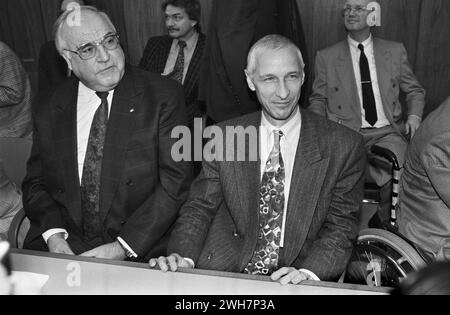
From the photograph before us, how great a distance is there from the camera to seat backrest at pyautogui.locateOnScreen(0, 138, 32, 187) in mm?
2502

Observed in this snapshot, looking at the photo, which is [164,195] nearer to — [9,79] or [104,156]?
[104,156]

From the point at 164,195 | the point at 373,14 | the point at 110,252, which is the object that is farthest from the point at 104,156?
the point at 373,14

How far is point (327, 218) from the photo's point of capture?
81.0 inches

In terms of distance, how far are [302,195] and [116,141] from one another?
85 centimetres

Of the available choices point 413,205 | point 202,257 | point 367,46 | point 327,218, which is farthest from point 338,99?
point 202,257

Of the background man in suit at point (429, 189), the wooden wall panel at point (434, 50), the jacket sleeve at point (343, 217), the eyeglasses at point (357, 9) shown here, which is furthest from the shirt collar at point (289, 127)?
the wooden wall panel at point (434, 50)

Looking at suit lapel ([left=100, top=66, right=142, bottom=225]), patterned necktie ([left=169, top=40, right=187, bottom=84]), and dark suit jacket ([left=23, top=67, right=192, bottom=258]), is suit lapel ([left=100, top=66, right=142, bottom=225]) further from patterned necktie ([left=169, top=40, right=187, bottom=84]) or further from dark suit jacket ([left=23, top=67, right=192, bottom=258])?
patterned necktie ([left=169, top=40, right=187, bottom=84])

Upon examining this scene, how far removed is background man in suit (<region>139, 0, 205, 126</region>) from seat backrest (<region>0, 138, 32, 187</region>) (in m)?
1.52

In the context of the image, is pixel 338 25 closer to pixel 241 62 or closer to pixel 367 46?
pixel 367 46

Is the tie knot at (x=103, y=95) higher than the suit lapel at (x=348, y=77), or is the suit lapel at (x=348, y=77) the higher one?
the tie knot at (x=103, y=95)

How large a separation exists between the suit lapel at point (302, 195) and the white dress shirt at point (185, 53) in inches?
80.1

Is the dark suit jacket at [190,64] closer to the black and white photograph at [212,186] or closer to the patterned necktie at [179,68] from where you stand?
the patterned necktie at [179,68]

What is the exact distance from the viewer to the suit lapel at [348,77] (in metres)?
3.71

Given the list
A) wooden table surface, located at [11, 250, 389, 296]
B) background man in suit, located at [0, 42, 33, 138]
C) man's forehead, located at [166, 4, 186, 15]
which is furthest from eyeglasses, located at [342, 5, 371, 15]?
wooden table surface, located at [11, 250, 389, 296]
